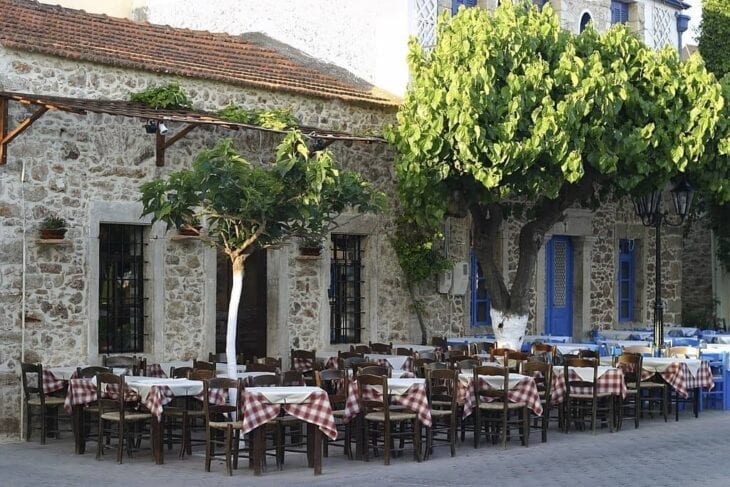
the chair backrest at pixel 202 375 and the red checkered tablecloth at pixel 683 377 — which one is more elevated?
the chair backrest at pixel 202 375

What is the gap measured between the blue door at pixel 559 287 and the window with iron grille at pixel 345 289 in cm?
442

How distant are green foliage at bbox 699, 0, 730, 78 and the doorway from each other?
1068 cm

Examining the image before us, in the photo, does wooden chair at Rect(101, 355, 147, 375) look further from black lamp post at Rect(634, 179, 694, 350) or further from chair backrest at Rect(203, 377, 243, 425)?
black lamp post at Rect(634, 179, 694, 350)

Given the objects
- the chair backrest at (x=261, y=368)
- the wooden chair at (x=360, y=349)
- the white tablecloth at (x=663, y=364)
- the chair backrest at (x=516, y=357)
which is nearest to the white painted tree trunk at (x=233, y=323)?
the chair backrest at (x=261, y=368)

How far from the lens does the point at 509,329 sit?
17.0 meters

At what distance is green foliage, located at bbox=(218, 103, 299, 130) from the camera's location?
50.7 ft

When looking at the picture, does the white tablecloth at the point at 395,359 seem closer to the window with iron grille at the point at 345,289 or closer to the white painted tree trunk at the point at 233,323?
the window with iron grille at the point at 345,289

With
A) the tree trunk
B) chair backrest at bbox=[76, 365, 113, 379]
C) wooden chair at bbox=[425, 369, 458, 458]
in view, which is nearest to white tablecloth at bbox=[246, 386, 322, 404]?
wooden chair at bbox=[425, 369, 458, 458]

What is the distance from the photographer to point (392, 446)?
486 inches

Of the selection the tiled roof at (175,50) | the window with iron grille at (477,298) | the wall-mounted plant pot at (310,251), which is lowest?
the window with iron grille at (477,298)

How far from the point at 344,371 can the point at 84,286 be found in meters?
3.55

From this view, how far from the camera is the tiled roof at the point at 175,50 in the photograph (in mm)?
14844

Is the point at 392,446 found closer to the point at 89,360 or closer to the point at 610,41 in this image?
the point at 89,360

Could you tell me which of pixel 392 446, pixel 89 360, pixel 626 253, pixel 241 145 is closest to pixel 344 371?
pixel 392 446
